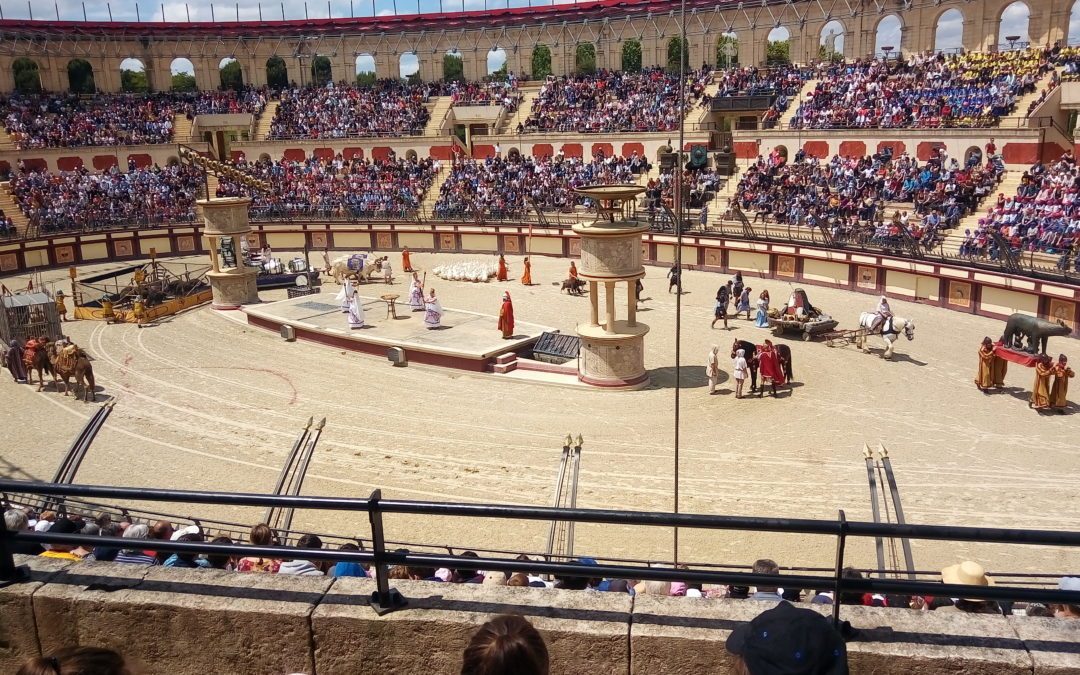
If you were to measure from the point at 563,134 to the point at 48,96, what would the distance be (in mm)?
35553

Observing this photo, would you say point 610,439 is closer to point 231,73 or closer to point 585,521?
point 585,521

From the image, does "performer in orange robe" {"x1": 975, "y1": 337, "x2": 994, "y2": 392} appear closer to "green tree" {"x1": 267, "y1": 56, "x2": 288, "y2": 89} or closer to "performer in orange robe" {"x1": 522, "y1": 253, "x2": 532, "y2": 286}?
"performer in orange robe" {"x1": 522, "y1": 253, "x2": 532, "y2": 286}

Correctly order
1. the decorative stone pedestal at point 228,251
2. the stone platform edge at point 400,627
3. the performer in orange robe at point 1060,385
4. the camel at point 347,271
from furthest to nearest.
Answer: the camel at point 347,271 < the decorative stone pedestal at point 228,251 < the performer in orange robe at point 1060,385 < the stone platform edge at point 400,627

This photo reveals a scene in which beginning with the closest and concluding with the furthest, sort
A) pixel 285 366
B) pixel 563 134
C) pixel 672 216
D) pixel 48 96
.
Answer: pixel 285 366, pixel 672 216, pixel 563 134, pixel 48 96

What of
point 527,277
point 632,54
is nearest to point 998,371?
point 527,277

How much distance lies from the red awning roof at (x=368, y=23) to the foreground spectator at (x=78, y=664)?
5727 cm

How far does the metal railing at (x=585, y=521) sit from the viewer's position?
339 cm

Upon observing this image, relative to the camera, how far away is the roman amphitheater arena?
46.2 feet

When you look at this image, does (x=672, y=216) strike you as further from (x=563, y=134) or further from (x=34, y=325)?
(x=34, y=325)

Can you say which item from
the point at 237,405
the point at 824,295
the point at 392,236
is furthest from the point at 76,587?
the point at 392,236

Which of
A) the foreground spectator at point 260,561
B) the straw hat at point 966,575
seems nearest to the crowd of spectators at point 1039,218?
the straw hat at point 966,575

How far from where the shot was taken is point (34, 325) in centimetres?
2475

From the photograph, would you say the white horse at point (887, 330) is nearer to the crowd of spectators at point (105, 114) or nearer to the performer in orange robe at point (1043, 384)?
the performer in orange robe at point (1043, 384)

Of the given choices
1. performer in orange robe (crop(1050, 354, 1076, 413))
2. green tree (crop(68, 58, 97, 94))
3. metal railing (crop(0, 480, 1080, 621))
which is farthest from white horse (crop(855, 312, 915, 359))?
green tree (crop(68, 58, 97, 94))
